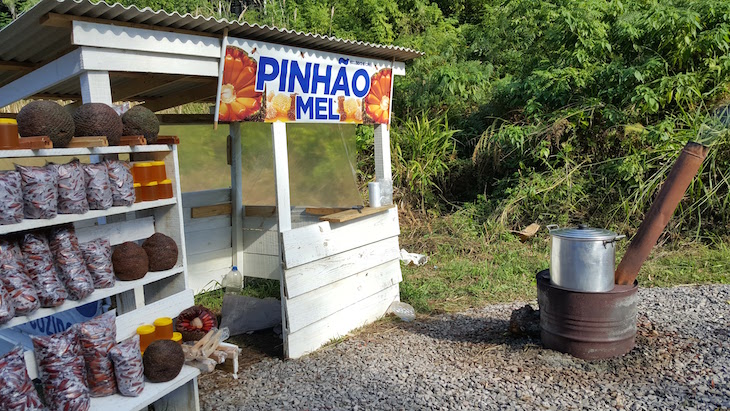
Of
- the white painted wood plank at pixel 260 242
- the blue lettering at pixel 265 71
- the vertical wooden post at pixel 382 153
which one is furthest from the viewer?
the white painted wood plank at pixel 260 242

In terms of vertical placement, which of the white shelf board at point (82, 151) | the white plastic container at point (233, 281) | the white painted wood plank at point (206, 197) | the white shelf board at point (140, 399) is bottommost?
the white plastic container at point (233, 281)

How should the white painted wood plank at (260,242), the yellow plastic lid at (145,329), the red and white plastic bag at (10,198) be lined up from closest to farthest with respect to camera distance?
1. the red and white plastic bag at (10,198)
2. the yellow plastic lid at (145,329)
3. the white painted wood plank at (260,242)

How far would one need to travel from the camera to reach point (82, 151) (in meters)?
2.91

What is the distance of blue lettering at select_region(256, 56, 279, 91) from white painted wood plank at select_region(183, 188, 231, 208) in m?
2.05

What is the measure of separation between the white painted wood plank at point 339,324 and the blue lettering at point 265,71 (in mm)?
1928

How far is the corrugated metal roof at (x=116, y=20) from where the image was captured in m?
3.09

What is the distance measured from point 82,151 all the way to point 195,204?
9.95 ft

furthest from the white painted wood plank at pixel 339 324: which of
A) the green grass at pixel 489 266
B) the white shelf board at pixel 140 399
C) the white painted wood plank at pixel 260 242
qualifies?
the white shelf board at pixel 140 399

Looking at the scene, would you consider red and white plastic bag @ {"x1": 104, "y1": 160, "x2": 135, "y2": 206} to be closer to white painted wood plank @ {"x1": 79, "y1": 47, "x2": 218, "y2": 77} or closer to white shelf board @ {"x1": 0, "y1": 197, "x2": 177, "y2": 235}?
white shelf board @ {"x1": 0, "y1": 197, "x2": 177, "y2": 235}

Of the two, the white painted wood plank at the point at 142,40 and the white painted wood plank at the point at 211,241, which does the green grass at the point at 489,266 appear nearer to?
the white painted wood plank at the point at 211,241

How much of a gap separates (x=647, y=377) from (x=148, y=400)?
3.10 metres

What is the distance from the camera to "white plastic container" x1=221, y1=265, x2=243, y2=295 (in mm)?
6156

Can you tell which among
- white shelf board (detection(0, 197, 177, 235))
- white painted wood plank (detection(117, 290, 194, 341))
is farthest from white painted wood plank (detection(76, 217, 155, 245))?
white painted wood plank (detection(117, 290, 194, 341))

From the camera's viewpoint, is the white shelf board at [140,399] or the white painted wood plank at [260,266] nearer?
the white shelf board at [140,399]
